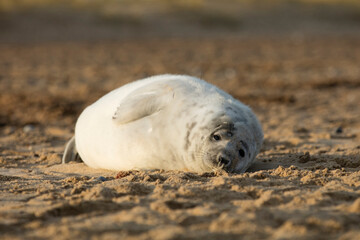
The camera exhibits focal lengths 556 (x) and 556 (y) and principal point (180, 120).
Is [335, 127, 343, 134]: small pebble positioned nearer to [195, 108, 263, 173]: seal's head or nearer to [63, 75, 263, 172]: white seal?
[63, 75, 263, 172]: white seal

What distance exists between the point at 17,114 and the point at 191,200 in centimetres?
550

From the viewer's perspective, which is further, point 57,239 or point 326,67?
point 326,67

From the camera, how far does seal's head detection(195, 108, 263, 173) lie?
4332mm

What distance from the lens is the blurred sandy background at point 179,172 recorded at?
10.2ft

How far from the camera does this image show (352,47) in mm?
20141

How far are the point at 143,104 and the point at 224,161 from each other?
2.89 ft

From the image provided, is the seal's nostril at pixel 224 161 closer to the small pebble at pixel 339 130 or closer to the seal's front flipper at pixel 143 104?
the seal's front flipper at pixel 143 104

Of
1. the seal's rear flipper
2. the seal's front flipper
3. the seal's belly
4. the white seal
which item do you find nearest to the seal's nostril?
the white seal

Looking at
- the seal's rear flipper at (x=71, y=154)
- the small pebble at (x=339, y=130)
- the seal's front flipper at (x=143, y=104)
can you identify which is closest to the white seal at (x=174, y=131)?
the seal's front flipper at (x=143, y=104)

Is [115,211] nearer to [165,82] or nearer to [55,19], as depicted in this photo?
[165,82]

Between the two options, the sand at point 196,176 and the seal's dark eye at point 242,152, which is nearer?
the sand at point 196,176

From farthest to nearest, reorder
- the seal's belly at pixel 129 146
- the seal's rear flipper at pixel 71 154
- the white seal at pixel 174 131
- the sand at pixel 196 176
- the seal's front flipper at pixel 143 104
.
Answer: the seal's rear flipper at pixel 71 154 → the seal's front flipper at pixel 143 104 → the seal's belly at pixel 129 146 → the white seal at pixel 174 131 → the sand at pixel 196 176

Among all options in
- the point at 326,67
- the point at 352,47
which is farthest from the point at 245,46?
the point at 326,67

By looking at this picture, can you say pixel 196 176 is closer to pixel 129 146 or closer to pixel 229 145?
pixel 229 145
